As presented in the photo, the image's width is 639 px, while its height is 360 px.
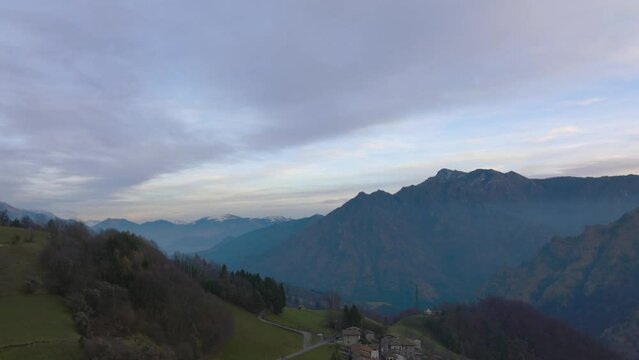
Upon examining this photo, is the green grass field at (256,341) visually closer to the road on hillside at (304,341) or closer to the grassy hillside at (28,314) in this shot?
the road on hillside at (304,341)

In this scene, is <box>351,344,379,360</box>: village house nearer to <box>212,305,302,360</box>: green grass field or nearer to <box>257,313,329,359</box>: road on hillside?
<box>257,313,329,359</box>: road on hillside

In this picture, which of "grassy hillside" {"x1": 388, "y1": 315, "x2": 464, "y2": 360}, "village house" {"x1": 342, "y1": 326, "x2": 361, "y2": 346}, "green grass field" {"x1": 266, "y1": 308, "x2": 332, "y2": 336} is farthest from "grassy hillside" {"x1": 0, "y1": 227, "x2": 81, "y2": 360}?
"grassy hillside" {"x1": 388, "y1": 315, "x2": 464, "y2": 360}

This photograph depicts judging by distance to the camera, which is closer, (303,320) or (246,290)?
(246,290)

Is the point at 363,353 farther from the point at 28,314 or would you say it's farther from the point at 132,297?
the point at 28,314

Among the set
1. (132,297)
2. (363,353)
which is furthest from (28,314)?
(363,353)

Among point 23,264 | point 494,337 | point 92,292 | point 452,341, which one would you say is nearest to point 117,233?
point 23,264

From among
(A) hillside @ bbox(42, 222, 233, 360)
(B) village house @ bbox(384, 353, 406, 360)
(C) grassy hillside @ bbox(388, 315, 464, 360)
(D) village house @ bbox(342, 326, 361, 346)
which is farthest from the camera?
(C) grassy hillside @ bbox(388, 315, 464, 360)
